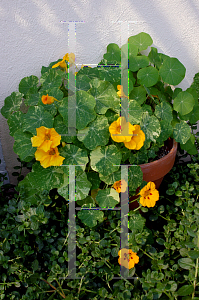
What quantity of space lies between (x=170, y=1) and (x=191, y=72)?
545 millimetres

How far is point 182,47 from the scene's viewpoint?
1.73 m

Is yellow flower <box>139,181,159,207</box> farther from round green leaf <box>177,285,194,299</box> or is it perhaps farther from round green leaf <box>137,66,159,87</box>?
round green leaf <box>137,66,159,87</box>

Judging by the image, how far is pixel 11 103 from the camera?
1.48 meters

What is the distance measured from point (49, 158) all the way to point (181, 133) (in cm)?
87

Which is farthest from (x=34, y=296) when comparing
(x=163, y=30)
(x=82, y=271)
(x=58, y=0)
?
(x=163, y=30)

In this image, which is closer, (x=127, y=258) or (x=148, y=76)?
(x=127, y=258)

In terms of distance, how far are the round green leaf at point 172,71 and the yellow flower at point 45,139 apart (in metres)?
0.86

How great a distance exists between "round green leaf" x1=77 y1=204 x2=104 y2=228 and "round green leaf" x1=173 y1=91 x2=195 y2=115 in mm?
Answer: 891

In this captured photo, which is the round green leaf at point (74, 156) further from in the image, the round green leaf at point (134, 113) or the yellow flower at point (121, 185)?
the round green leaf at point (134, 113)

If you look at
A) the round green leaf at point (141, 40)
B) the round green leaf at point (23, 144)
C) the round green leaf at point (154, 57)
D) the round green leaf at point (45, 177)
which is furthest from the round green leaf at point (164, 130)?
the round green leaf at point (23, 144)

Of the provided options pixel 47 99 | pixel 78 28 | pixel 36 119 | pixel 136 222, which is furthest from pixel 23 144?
pixel 78 28

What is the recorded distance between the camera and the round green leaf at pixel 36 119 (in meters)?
1.23

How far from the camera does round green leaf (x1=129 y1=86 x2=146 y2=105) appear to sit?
1512 mm

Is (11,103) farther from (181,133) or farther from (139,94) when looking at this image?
(181,133)
